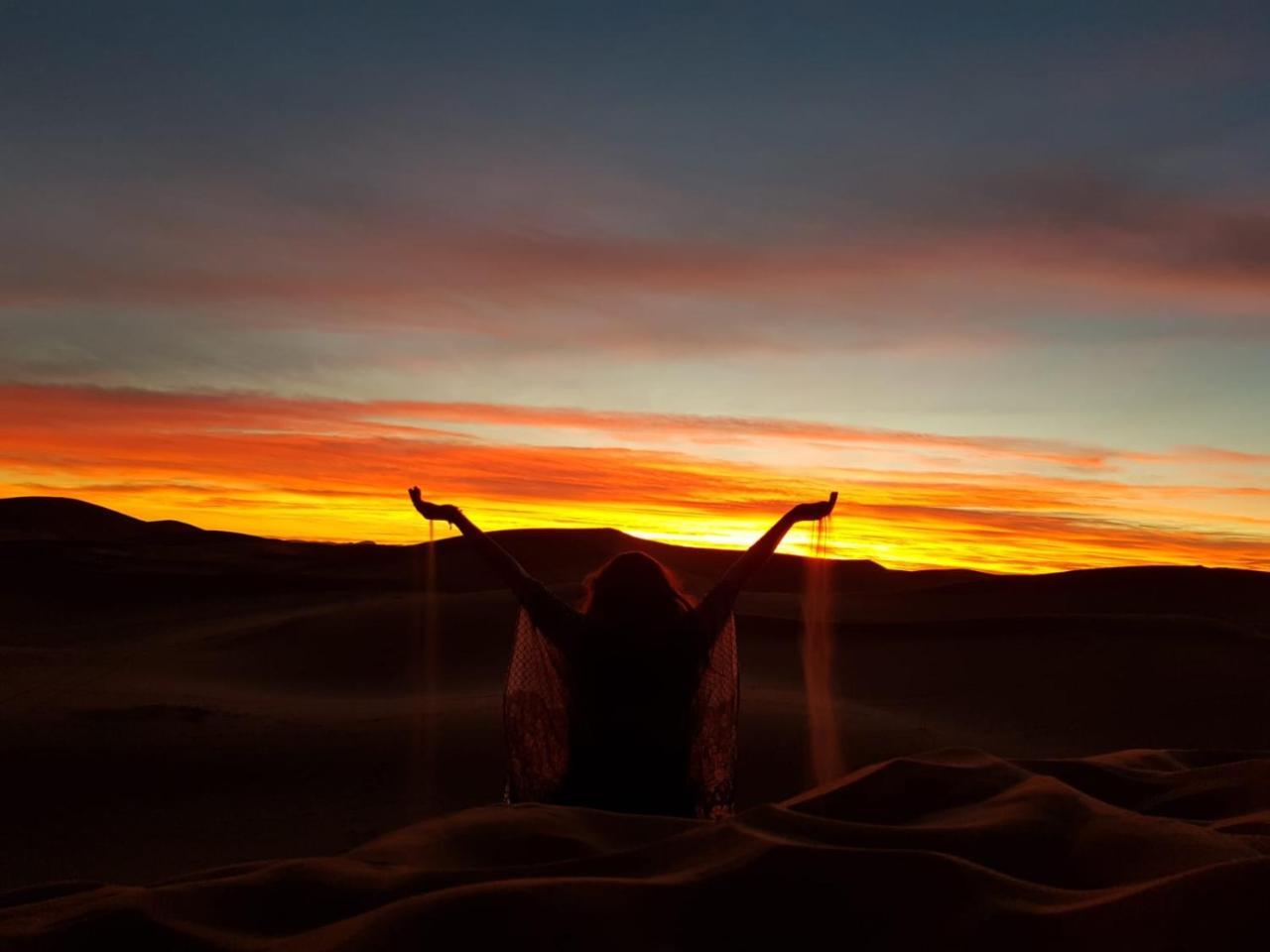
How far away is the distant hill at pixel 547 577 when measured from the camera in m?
22.0

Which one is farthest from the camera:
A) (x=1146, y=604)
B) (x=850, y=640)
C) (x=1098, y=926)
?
(x=1146, y=604)

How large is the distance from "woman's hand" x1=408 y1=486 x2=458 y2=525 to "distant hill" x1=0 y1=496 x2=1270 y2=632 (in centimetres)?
1380

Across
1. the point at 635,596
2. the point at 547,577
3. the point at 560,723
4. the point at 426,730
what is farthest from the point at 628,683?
the point at 547,577

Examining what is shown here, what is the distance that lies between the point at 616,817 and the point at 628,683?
20.2 inches

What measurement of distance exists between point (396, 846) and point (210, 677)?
1045cm

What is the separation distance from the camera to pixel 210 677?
1291cm

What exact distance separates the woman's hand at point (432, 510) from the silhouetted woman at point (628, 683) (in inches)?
6.1

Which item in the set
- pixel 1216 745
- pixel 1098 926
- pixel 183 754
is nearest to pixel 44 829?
pixel 183 754

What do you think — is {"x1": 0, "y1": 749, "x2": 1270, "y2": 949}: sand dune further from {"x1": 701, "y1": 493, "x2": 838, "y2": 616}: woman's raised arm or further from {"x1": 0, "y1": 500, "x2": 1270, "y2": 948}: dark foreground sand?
{"x1": 701, "y1": 493, "x2": 838, "y2": 616}: woman's raised arm

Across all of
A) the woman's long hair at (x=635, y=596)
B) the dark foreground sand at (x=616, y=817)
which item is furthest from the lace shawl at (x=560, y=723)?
the dark foreground sand at (x=616, y=817)

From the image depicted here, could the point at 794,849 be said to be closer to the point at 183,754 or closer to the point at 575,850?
the point at 575,850

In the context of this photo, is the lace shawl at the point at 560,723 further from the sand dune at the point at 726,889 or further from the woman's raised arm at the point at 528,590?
the sand dune at the point at 726,889

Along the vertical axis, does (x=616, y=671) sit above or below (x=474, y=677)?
above

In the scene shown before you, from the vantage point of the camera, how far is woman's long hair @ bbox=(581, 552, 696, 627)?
4.04 m
